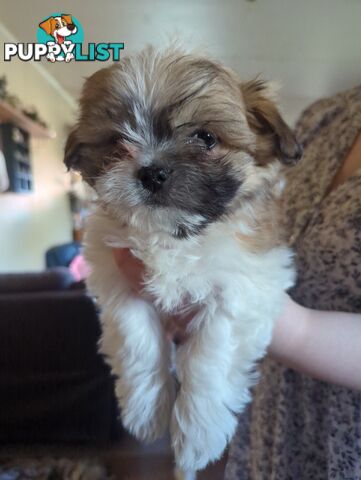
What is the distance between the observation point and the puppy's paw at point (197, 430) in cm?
83

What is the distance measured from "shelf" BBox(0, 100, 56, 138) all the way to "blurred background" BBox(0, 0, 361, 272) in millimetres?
16

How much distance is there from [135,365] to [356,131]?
2.30ft

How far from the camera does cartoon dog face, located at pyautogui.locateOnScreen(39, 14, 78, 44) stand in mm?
1751

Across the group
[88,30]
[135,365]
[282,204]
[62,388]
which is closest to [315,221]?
[282,204]

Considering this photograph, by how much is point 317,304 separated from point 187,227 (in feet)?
1.08

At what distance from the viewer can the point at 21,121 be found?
12.8 ft

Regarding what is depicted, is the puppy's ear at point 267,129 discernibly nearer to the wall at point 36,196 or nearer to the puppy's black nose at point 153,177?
the puppy's black nose at point 153,177

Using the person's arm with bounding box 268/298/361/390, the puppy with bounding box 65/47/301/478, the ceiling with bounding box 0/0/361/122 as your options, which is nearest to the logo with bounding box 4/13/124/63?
the ceiling with bounding box 0/0/361/122

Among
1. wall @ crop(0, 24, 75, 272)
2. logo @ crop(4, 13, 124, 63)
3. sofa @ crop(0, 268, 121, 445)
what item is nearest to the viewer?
logo @ crop(4, 13, 124, 63)

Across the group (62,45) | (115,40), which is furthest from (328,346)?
(115,40)

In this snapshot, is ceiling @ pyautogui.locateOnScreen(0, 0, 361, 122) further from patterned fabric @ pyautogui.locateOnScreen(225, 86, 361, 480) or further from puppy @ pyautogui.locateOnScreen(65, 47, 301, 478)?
puppy @ pyautogui.locateOnScreen(65, 47, 301, 478)

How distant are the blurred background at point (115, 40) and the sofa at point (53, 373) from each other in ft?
2.54

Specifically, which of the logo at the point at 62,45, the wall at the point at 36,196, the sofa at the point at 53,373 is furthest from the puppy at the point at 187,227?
the wall at the point at 36,196

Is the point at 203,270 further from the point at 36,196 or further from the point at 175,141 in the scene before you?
the point at 36,196
